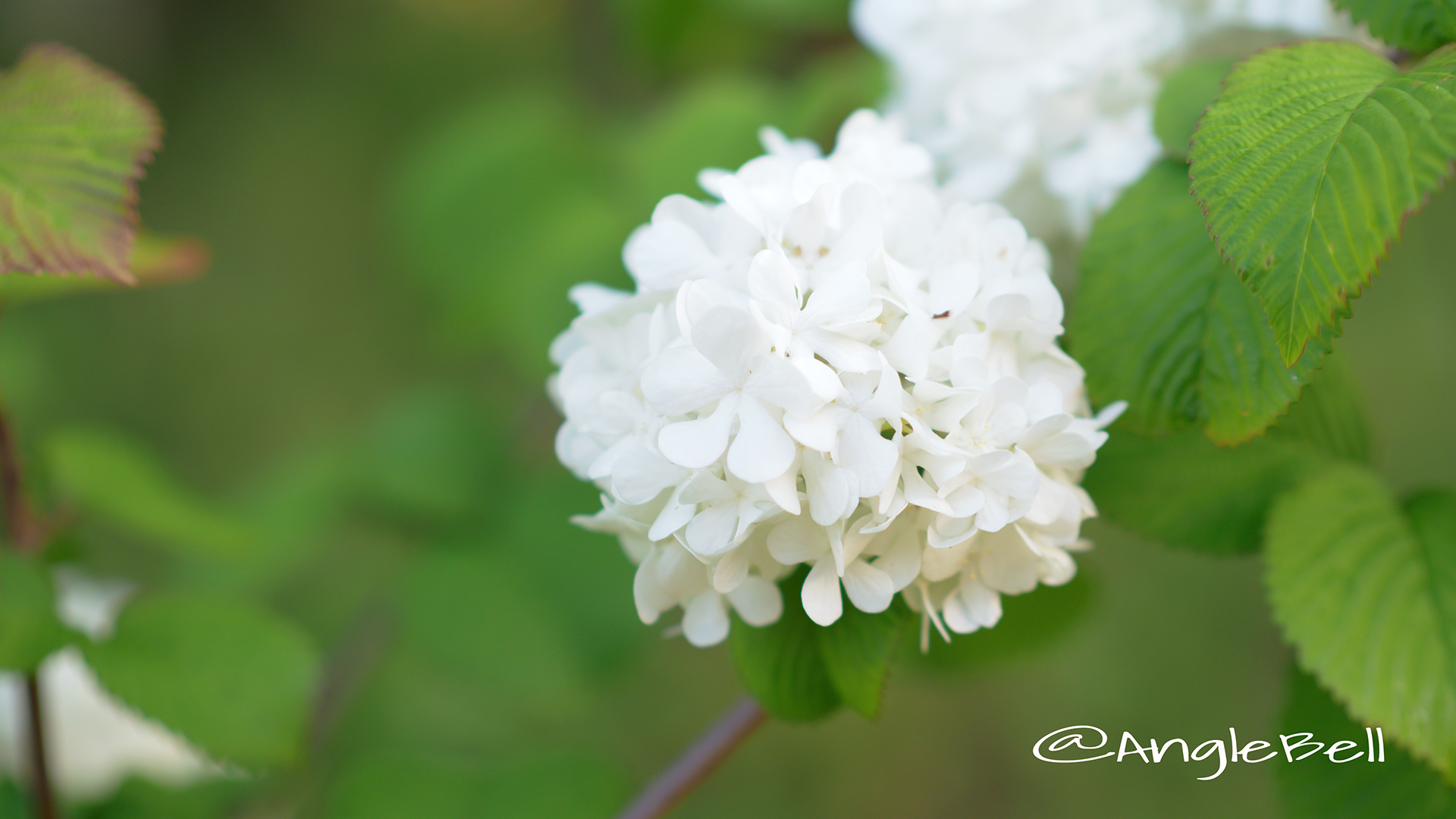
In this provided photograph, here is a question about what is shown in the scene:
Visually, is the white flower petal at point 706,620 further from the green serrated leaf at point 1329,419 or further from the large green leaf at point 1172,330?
the green serrated leaf at point 1329,419

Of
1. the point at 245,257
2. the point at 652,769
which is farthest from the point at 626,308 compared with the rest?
the point at 245,257

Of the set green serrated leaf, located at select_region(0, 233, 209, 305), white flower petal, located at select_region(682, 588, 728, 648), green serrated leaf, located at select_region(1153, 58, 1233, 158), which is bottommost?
white flower petal, located at select_region(682, 588, 728, 648)

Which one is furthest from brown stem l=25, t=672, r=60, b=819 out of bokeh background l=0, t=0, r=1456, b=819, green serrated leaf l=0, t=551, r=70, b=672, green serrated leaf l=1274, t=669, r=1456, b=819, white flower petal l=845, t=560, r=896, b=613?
green serrated leaf l=1274, t=669, r=1456, b=819

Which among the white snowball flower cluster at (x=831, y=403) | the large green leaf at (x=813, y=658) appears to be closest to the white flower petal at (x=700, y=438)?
the white snowball flower cluster at (x=831, y=403)

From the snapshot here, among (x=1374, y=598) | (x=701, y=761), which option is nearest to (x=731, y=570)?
(x=701, y=761)

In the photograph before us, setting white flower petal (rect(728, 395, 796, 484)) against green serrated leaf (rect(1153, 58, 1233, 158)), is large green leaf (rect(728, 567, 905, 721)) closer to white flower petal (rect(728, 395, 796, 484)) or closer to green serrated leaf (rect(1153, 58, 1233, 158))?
white flower petal (rect(728, 395, 796, 484))
